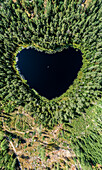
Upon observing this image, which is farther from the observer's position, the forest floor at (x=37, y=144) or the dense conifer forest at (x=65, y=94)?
the dense conifer forest at (x=65, y=94)

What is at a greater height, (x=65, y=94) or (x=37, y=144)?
(x=65, y=94)

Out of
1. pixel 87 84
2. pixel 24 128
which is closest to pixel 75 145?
pixel 24 128

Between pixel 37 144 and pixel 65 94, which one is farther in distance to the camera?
pixel 65 94

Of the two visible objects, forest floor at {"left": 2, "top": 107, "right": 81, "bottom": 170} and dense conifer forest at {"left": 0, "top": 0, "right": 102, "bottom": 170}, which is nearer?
forest floor at {"left": 2, "top": 107, "right": 81, "bottom": 170}
